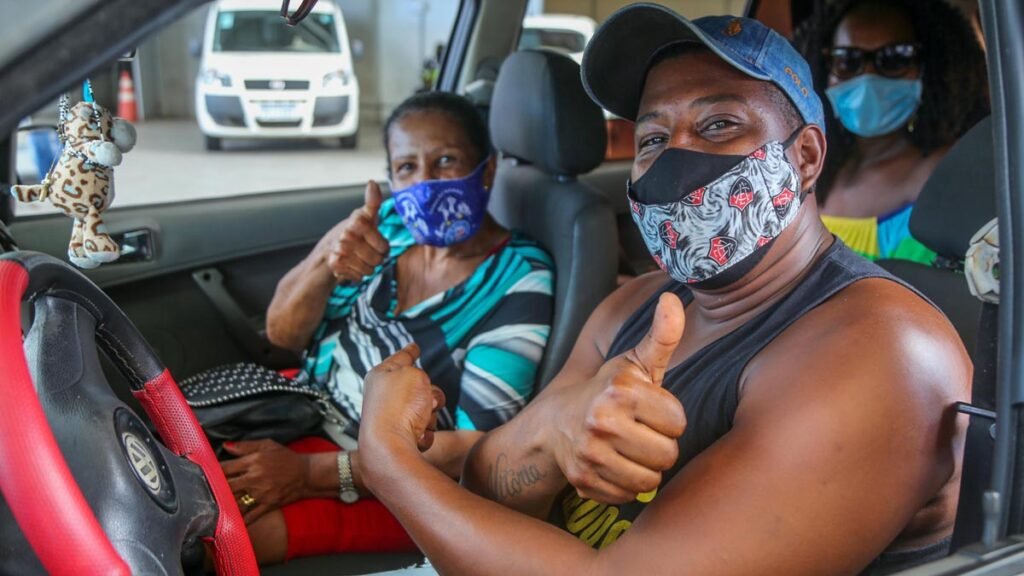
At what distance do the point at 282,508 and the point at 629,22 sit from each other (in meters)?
1.17

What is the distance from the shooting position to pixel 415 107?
236cm

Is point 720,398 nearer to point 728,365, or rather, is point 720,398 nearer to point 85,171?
point 728,365

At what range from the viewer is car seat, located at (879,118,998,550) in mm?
1104

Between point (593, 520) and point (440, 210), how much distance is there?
3.07ft

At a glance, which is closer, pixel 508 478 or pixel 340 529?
pixel 508 478

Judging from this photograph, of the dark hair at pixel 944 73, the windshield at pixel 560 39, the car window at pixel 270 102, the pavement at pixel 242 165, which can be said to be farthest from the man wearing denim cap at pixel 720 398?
the car window at pixel 270 102

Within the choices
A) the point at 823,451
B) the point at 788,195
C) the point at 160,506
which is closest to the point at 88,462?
the point at 160,506

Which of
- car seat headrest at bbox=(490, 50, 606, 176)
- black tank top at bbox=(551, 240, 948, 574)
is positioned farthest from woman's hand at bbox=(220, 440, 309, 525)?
car seat headrest at bbox=(490, 50, 606, 176)

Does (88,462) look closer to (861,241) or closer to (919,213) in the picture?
(919,213)

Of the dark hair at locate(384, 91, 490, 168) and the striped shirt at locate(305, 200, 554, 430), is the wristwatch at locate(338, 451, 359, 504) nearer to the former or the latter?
the striped shirt at locate(305, 200, 554, 430)

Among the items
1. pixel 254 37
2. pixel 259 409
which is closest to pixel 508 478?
pixel 259 409

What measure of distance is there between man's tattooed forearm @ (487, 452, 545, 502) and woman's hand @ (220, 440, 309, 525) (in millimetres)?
580

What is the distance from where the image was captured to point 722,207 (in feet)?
4.32

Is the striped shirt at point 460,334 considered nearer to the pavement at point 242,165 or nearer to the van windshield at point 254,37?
the pavement at point 242,165
